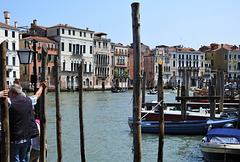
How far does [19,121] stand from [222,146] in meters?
4.08

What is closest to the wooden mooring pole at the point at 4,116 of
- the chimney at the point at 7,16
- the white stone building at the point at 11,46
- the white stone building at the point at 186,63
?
the white stone building at the point at 11,46

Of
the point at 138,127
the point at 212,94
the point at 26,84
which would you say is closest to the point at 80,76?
the point at 138,127

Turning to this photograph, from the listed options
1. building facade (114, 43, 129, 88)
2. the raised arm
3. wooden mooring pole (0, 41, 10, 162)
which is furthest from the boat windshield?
building facade (114, 43, 129, 88)

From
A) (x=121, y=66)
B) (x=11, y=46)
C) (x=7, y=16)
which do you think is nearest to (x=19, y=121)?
(x=11, y=46)

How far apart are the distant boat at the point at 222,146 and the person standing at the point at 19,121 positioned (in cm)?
390

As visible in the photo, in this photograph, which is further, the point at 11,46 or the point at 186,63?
the point at 186,63

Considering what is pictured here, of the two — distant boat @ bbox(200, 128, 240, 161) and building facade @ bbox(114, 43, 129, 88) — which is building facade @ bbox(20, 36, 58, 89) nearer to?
building facade @ bbox(114, 43, 129, 88)

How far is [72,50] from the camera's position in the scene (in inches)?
1594

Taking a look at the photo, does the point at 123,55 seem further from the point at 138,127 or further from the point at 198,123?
the point at 138,127

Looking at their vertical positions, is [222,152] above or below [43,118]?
below

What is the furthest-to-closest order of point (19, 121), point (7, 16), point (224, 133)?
1. point (7, 16)
2. point (224, 133)
3. point (19, 121)

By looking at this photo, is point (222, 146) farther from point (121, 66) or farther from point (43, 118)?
point (121, 66)

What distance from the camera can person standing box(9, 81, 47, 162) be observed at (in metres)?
3.06

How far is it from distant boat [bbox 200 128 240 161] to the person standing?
12.8ft
